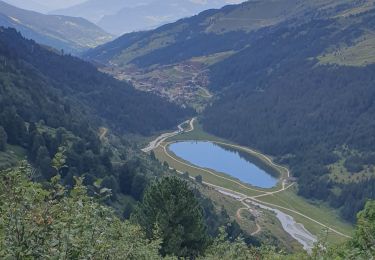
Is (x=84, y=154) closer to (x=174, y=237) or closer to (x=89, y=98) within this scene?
(x=174, y=237)

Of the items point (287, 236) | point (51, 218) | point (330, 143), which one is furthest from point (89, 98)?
point (51, 218)

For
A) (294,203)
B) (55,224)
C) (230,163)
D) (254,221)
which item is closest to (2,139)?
(254,221)

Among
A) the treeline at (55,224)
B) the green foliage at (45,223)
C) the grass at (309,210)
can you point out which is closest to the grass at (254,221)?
the grass at (309,210)

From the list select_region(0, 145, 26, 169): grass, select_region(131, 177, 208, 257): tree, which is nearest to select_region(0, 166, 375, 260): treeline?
select_region(131, 177, 208, 257): tree

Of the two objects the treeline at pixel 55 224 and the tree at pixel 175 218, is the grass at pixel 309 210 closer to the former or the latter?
the tree at pixel 175 218

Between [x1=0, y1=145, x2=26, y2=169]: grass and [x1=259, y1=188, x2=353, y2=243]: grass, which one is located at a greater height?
[x1=0, y1=145, x2=26, y2=169]: grass

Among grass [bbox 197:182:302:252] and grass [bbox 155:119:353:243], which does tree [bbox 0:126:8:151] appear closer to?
grass [bbox 197:182:302:252]

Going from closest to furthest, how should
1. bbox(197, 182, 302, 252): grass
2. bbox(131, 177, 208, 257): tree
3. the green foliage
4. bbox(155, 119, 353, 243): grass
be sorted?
the green foliage
bbox(131, 177, 208, 257): tree
bbox(197, 182, 302, 252): grass
bbox(155, 119, 353, 243): grass

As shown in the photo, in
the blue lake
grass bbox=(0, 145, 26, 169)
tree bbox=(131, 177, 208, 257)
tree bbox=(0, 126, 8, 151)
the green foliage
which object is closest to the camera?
the green foliage
